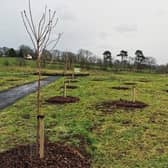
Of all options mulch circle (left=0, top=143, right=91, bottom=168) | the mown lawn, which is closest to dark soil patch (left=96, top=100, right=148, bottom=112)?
the mown lawn

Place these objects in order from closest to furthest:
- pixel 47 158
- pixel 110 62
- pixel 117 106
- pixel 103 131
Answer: pixel 47 158
pixel 103 131
pixel 117 106
pixel 110 62

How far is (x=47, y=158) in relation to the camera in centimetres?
694

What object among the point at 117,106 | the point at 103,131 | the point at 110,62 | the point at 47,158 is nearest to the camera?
the point at 47,158

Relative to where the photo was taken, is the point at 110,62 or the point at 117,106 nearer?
the point at 117,106

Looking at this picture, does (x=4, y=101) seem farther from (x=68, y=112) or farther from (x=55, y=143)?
(x=55, y=143)

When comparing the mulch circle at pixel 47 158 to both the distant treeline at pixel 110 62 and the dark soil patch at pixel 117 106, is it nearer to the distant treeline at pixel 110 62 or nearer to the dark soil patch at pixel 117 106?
the dark soil patch at pixel 117 106

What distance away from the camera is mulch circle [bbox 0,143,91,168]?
6641mm

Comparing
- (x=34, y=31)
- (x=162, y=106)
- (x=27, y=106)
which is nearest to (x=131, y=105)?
(x=162, y=106)

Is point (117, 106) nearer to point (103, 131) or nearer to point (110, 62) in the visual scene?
point (103, 131)

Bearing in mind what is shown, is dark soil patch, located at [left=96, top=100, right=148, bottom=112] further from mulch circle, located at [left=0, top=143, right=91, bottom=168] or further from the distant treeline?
the distant treeline

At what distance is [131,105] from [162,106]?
1.74 metres

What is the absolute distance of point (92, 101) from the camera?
1623 cm

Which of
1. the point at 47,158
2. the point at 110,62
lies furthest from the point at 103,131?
the point at 110,62

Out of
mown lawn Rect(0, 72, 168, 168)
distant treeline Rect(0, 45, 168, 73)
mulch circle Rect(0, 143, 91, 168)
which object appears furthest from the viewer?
distant treeline Rect(0, 45, 168, 73)
